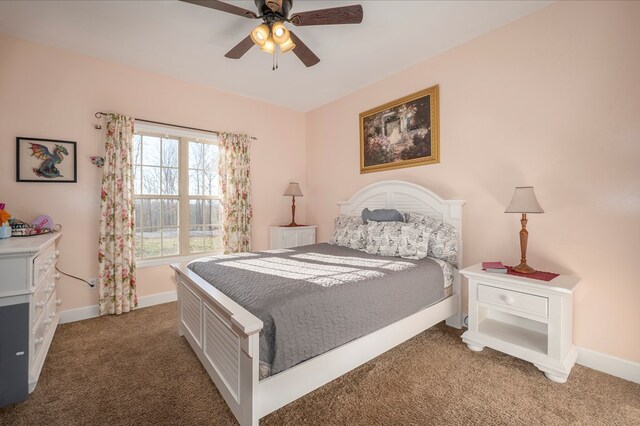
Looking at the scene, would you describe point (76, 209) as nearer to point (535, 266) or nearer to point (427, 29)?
point (427, 29)

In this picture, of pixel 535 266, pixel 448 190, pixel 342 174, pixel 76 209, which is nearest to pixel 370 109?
pixel 342 174

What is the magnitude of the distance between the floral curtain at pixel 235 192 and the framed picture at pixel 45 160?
153 cm

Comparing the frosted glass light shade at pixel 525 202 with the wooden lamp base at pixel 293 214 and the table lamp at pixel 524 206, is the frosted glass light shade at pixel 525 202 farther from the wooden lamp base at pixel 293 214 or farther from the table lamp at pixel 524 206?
the wooden lamp base at pixel 293 214

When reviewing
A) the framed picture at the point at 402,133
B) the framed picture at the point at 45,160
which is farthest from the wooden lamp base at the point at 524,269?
the framed picture at the point at 45,160

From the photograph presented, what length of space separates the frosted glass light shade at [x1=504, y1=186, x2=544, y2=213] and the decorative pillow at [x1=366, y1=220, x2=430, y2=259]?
714mm

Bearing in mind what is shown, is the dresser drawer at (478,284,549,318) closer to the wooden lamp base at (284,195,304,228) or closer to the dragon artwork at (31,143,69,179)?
the wooden lamp base at (284,195,304,228)

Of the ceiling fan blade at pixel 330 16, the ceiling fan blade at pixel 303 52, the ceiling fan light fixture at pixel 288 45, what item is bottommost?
the ceiling fan light fixture at pixel 288 45

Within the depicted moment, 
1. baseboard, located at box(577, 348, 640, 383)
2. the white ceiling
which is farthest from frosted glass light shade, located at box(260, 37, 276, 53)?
baseboard, located at box(577, 348, 640, 383)

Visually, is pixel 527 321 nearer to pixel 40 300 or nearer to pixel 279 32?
pixel 279 32

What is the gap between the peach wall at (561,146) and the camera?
74.9 inches

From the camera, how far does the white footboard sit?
1.27m

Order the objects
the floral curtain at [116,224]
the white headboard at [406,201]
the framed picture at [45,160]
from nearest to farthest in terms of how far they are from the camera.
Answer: the framed picture at [45,160]
the white headboard at [406,201]
the floral curtain at [116,224]

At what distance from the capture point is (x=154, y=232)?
3477 mm

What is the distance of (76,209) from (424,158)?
3760 millimetres
